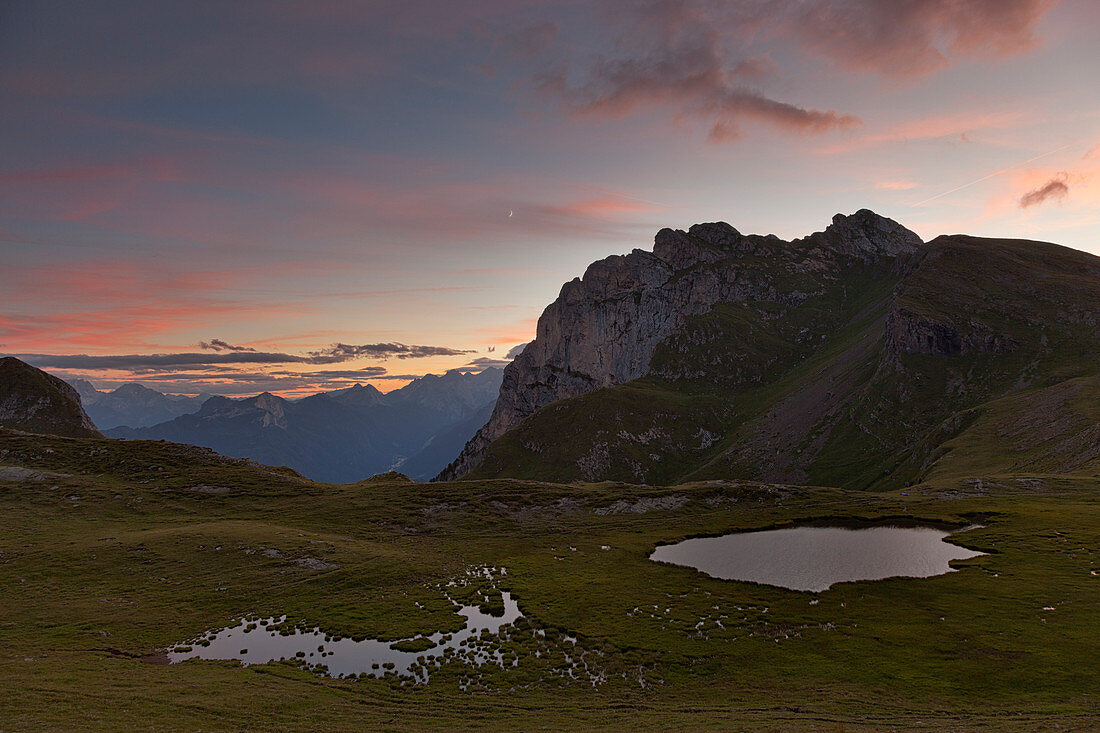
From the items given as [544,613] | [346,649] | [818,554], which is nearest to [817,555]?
[818,554]

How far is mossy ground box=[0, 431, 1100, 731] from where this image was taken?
3634 centimetres

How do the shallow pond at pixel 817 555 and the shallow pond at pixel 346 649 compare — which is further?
the shallow pond at pixel 817 555

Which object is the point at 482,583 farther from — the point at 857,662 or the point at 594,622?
the point at 857,662

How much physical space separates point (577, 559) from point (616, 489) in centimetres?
4698

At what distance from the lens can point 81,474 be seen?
11512 centimetres

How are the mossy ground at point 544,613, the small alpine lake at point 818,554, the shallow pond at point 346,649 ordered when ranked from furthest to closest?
the small alpine lake at point 818,554
the shallow pond at point 346,649
the mossy ground at point 544,613

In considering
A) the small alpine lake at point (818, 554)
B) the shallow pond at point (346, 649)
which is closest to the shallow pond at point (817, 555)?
the small alpine lake at point (818, 554)

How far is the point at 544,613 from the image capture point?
57.2 meters

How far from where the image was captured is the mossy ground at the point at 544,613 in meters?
36.3

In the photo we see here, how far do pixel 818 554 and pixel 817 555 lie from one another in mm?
577

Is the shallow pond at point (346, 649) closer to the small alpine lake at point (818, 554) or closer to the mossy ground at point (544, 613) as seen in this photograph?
the mossy ground at point (544, 613)

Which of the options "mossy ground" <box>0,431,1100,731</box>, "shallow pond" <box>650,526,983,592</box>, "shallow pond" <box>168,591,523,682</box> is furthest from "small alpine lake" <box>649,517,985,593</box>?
"shallow pond" <box>168,591,523,682</box>

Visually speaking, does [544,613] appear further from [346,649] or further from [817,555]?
[817,555]

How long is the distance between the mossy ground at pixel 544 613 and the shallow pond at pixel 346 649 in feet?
5.80
